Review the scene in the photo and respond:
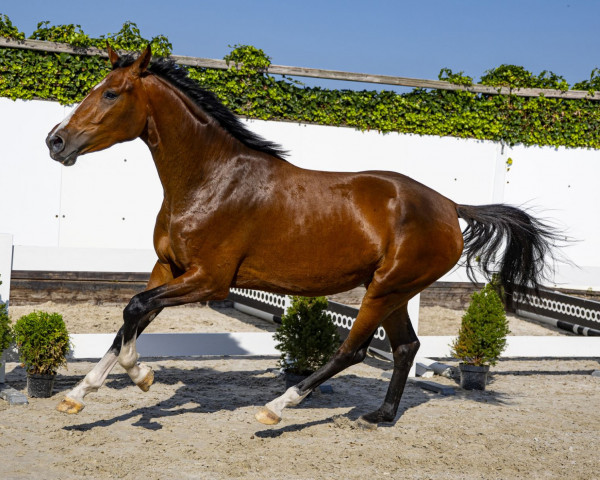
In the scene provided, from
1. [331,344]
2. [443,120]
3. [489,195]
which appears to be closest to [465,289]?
[489,195]

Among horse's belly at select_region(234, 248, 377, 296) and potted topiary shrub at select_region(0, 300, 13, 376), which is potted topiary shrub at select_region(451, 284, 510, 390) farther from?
potted topiary shrub at select_region(0, 300, 13, 376)

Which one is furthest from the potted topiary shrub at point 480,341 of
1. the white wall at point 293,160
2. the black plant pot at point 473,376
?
the white wall at point 293,160

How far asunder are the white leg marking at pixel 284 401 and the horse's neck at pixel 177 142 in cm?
149

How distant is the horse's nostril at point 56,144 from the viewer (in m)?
3.99

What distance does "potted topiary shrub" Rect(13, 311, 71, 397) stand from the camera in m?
5.48

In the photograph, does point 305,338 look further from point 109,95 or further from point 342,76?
point 342,76

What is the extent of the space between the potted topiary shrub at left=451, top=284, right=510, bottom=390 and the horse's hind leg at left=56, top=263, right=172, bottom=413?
3.38m

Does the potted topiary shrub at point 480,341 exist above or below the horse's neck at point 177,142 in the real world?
below

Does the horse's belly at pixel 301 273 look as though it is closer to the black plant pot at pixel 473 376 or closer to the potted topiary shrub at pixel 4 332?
the potted topiary shrub at pixel 4 332

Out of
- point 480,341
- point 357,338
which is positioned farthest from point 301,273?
point 480,341

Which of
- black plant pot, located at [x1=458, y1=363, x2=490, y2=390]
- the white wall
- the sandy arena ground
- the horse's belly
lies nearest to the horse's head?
the horse's belly

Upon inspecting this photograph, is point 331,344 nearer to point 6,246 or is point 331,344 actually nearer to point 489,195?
point 6,246

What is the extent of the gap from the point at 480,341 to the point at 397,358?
1760 millimetres

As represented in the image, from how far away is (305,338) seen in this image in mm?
6133
